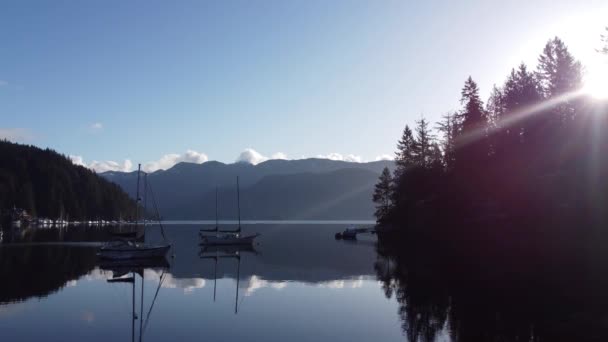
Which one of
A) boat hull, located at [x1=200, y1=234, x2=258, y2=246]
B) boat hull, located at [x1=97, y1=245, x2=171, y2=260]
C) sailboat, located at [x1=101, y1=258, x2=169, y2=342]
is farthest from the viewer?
boat hull, located at [x1=200, y1=234, x2=258, y2=246]

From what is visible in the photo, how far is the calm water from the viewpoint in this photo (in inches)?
923

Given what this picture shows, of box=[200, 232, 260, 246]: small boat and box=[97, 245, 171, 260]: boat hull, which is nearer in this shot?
box=[97, 245, 171, 260]: boat hull

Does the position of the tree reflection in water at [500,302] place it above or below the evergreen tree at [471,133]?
below

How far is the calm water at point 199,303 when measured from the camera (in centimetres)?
2345

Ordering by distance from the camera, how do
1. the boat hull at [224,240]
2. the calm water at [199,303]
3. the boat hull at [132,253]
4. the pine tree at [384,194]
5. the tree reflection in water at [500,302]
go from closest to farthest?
the tree reflection in water at [500,302] → the calm water at [199,303] → the boat hull at [132,253] → the boat hull at [224,240] → the pine tree at [384,194]

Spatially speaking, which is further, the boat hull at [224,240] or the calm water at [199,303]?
the boat hull at [224,240]

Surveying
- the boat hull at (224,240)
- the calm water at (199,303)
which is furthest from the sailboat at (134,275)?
the boat hull at (224,240)

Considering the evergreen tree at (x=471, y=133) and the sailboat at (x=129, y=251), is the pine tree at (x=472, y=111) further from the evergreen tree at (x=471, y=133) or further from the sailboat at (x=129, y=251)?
the sailboat at (x=129, y=251)

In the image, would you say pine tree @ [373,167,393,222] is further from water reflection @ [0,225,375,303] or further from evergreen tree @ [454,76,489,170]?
water reflection @ [0,225,375,303]

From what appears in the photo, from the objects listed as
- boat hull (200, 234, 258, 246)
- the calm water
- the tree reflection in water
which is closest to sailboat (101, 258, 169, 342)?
the calm water

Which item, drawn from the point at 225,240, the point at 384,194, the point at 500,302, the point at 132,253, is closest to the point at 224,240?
the point at 225,240

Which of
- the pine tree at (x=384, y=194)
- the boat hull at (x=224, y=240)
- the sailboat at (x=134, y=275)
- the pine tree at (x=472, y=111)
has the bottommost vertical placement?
the sailboat at (x=134, y=275)

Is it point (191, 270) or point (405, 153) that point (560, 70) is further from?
point (191, 270)

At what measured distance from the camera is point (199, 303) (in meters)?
31.8
